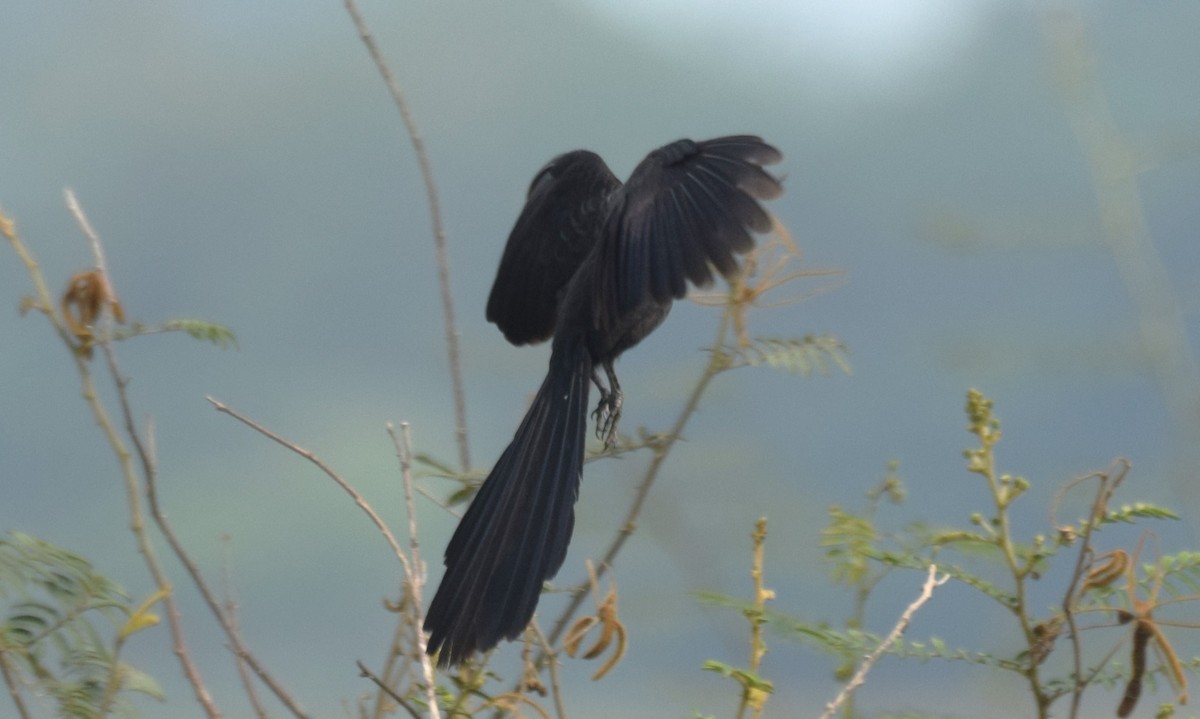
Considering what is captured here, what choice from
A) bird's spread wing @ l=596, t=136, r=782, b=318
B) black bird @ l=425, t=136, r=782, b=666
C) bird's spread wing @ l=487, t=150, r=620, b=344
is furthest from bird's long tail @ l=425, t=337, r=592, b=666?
bird's spread wing @ l=487, t=150, r=620, b=344

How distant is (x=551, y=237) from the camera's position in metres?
2.57

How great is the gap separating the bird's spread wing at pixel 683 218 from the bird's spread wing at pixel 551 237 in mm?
565

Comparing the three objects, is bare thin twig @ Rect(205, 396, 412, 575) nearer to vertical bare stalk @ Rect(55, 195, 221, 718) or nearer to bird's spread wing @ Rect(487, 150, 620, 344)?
vertical bare stalk @ Rect(55, 195, 221, 718)

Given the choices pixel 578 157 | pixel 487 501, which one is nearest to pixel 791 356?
pixel 487 501

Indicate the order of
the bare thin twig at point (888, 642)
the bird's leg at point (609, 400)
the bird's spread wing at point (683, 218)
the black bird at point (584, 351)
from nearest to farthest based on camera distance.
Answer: the bare thin twig at point (888, 642), the black bird at point (584, 351), the bird's spread wing at point (683, 218), the bird's leg at point (609, 400)

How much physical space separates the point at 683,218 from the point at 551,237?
0.76m

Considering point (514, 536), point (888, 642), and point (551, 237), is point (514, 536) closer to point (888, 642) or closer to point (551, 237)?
point (888, 642)

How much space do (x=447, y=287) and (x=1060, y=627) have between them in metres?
1.05

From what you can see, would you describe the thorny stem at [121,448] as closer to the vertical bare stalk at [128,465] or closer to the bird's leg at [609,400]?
the vertical bare stalk at [128,465]

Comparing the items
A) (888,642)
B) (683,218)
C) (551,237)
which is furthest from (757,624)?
(551,237)

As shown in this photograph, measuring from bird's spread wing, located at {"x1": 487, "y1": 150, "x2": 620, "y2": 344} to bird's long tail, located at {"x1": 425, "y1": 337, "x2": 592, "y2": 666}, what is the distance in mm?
575

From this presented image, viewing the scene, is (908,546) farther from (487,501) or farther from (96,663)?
(96,663)

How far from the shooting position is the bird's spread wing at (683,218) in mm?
1775

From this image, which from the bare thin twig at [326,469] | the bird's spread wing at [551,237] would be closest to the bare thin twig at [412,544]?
the bare thin twig at [326,469]
